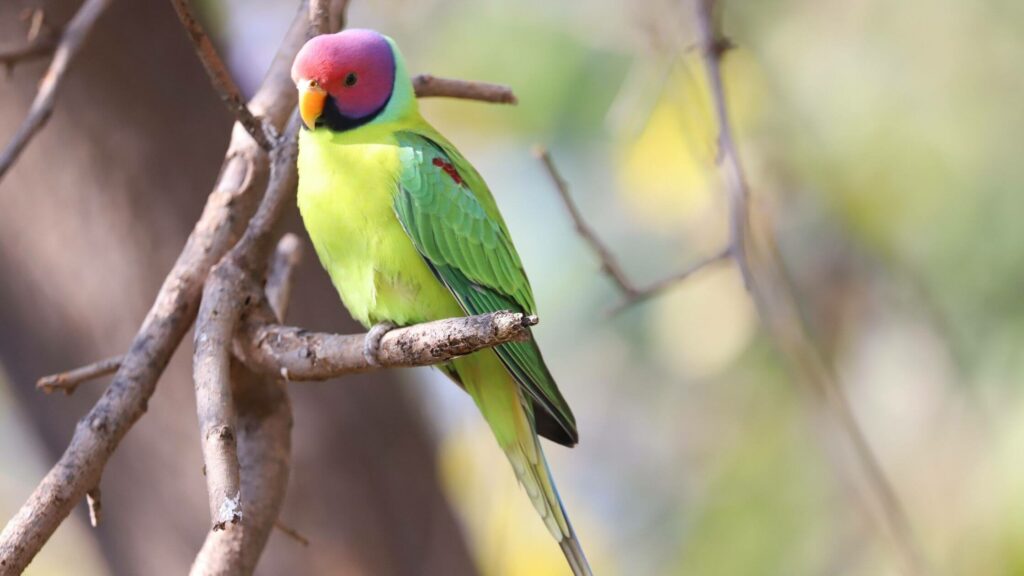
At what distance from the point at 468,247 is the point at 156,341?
58 centimetres

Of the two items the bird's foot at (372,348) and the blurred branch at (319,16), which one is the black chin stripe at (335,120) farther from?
the bird's foot at (372,348)

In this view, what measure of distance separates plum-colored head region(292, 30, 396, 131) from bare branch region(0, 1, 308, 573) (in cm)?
15

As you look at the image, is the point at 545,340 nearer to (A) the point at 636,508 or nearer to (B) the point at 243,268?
(A) the point at 636,508

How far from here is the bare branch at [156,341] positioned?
1411 millimetres

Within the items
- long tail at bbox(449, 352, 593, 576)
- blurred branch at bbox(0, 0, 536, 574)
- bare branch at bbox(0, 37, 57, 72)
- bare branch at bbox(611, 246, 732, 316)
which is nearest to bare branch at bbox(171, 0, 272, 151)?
blurred branch at bbox(0, 0, 536, 574)

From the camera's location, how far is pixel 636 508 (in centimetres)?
569

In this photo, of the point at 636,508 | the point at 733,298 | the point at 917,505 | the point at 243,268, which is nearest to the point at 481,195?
the point at 243,268

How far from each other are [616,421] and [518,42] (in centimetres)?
218

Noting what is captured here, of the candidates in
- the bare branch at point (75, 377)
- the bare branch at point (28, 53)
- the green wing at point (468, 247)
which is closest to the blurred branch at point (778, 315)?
the green wing at point (468, 247)

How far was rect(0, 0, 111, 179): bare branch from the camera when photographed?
199 centimetres

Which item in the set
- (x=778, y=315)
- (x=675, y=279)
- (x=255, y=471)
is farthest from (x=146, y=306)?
(x=778, y=315)

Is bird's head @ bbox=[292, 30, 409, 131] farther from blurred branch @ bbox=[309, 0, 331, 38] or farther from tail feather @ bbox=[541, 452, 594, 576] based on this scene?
tail feather @ bbox=[541, 452, 594, 576]

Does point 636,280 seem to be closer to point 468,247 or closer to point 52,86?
point 468,247

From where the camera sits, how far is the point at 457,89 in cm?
222
